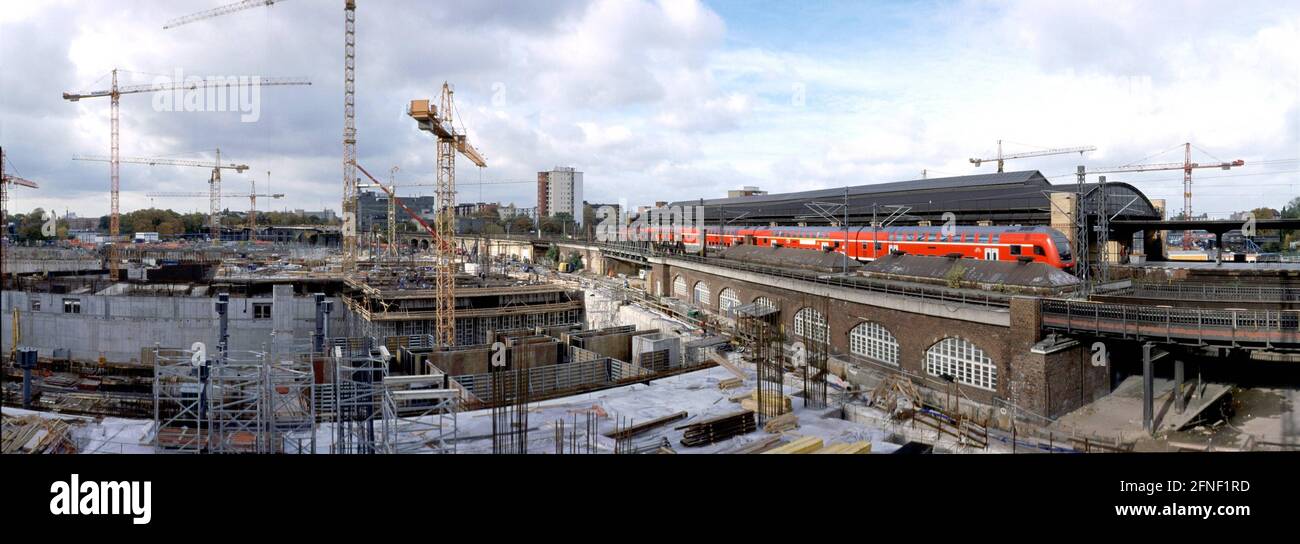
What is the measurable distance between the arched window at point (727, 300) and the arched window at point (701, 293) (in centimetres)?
241

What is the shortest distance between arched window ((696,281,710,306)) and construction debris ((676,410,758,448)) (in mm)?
Answer: 25131

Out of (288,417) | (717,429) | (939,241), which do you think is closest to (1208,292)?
(939,241)

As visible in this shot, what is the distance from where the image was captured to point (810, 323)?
2572 centimetres

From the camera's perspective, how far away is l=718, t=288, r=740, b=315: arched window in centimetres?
3434

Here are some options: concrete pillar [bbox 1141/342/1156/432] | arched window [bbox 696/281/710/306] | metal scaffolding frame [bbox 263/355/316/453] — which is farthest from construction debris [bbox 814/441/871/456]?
arched window [bbox 696/281/710/306]

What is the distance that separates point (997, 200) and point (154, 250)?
3598 inches

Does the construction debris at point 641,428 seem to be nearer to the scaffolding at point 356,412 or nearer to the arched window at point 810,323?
the scaffolding at point 356,412

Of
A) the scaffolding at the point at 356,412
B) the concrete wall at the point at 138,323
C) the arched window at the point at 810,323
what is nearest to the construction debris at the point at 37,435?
the scaffolding at the point at 356,412

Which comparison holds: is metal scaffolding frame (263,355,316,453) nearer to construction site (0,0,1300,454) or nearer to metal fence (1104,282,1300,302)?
construction site (0,0,1300,454)

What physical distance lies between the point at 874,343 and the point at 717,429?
11.6 meters

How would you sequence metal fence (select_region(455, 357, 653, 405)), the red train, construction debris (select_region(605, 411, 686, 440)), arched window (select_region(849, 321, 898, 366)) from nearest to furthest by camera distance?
construction debris (select_region(605, 411, 686, 440)), metal fence (select_region(455, 357, 653, 405)), arched window (select_region(849, 321, 898, 366)), the red train

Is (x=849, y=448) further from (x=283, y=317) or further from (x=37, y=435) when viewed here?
(x=283, y=317)

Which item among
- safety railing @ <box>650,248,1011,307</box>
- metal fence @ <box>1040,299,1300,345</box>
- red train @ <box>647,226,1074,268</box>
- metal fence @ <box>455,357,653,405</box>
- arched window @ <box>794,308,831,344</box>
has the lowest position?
metal fence @ <box>455,357,653,405</box>
